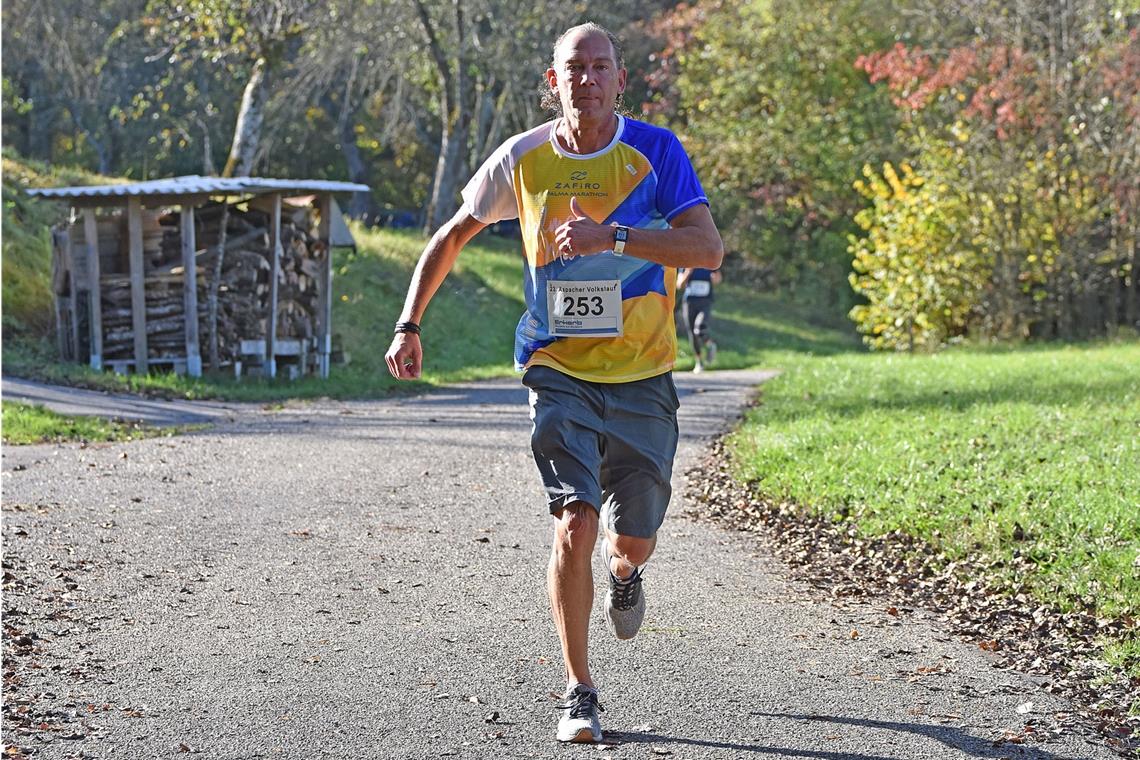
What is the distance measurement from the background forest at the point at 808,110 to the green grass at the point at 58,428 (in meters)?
12.2

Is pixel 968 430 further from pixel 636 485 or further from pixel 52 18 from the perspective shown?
pixel 52 18

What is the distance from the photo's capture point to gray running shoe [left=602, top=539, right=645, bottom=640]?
530 centimetres

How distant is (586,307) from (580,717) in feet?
4.13

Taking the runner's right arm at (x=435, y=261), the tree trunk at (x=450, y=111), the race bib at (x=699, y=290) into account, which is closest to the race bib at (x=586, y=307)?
the runner's right arm at (x=435, y=261)

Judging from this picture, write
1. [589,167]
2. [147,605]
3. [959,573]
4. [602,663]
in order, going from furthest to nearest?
[959,573] → [147,605] → [602,663] → [589,167]

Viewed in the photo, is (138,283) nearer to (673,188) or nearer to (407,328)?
(407,328)

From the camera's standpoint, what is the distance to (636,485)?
5.06m

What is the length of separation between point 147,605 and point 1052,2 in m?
21.4

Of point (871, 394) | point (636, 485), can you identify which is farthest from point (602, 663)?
point (871, 394)

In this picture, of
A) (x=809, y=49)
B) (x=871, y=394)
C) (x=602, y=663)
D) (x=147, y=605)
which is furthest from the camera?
(x=809, y=49)

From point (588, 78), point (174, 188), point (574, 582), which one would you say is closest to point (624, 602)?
point (574, 582)

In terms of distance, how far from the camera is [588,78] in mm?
4863

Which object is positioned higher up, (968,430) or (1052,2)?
(1052,2)

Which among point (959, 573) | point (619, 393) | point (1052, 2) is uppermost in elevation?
point (1052, 2)
